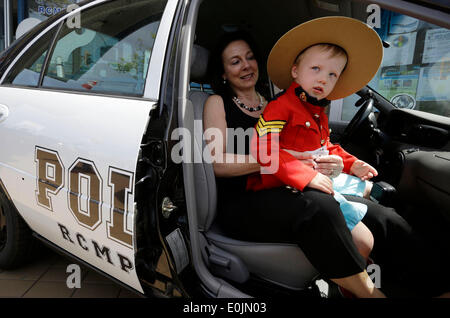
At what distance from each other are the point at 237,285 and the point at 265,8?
55.8 inches

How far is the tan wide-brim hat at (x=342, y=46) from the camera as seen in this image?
3.88 ft

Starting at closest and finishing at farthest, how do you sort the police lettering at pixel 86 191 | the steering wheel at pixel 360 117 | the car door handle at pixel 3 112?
the police lettering at pixel 86 191, the car door handle at pixel 3 112, the steering wheel at pixel 360 117

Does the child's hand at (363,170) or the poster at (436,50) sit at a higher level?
the poster at (436,50)

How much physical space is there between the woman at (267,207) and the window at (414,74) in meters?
1.86

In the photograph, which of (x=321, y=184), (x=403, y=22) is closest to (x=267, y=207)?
(x=321, y=184)

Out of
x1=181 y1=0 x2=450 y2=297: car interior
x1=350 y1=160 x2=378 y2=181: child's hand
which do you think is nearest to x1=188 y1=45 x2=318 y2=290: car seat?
x1=181 y1=0 x2=450 y2=297: car interior

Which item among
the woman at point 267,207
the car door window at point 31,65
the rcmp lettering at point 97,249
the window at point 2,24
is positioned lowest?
the rcmp lettering at point 97,249

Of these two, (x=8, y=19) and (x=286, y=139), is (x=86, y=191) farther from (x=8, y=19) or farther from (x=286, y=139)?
(x=8, y=19)

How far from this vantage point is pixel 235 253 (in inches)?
48.5

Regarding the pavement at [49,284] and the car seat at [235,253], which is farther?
the pavement at [49,284]

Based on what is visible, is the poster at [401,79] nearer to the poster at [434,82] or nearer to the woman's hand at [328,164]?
the poster at [434,82]

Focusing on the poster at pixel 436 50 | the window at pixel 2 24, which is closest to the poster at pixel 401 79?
the poster at pixel 436 50
